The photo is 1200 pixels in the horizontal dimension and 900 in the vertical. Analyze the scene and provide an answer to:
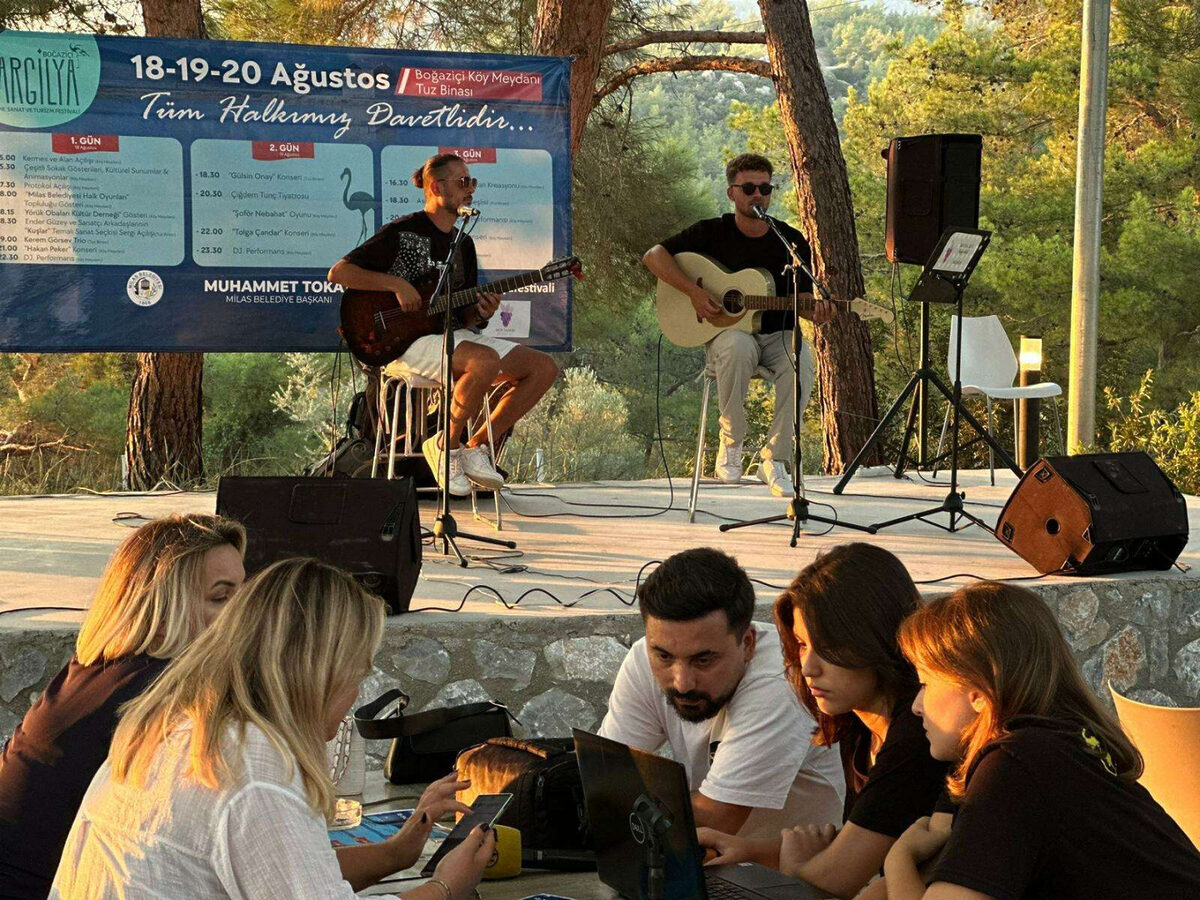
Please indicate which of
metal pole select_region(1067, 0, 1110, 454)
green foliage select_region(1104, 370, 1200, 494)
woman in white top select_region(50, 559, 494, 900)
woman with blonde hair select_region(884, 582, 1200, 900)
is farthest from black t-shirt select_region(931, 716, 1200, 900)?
metal pole select_region(1067, 0, 1110, 454)

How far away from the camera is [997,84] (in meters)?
15.0

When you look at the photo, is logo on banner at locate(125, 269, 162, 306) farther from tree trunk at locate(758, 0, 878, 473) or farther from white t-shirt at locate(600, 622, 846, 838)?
tree trunk at locate(758, 0, 878, 473)

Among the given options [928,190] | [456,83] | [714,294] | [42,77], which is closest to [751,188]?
[714,294]

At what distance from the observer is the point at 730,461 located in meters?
6.00

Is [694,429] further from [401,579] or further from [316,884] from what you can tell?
[316,884]

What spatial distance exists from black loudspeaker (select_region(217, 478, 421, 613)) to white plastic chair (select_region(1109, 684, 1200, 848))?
2.11 m

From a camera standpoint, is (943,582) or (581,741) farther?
(943,582)

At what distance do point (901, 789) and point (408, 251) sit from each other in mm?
3837

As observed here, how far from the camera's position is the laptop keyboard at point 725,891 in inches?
76.7

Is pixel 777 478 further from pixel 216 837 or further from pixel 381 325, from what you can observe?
pixel 216 837

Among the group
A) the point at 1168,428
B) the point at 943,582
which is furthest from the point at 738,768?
the point at 1168,428

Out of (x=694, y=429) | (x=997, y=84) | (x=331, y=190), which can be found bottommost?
(x=694, y=429)

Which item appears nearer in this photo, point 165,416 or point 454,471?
point 454,471

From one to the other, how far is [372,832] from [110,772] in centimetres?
65
